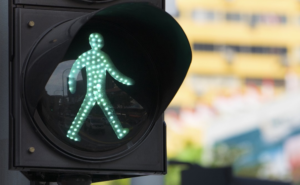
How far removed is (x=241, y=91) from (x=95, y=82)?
43.7 meters

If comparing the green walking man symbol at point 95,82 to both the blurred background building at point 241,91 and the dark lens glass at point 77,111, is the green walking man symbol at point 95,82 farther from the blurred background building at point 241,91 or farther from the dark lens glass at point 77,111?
the blurred background building at point 241,91

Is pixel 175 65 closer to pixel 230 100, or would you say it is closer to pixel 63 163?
pixel 63 163

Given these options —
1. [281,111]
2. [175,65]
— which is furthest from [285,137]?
[175,65]

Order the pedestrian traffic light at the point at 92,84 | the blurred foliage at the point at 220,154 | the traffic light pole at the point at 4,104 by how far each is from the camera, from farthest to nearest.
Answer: the blurred foliage at the point at 220,154, the traffic light pole at the point at 4,104, the pedestrian traffic light at the point at 92,84

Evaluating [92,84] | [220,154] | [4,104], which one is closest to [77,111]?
[92,84]

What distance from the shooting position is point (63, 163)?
198 centimetres

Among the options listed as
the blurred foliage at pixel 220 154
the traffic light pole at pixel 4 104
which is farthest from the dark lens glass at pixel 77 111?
the blurred foliage at pixel 220 154

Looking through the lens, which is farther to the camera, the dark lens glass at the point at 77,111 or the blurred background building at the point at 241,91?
the blurred background building at the point at 241,91

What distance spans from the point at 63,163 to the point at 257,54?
46.4m

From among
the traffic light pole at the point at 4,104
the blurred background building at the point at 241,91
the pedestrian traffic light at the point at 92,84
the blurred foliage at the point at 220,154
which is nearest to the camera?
the pedestrian traffic light at the point at 92,84

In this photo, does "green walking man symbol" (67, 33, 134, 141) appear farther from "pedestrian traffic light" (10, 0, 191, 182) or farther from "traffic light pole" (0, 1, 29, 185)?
"traffic light pole" (0, 1, 29, 185)

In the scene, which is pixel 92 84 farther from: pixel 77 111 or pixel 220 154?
pixel 220 154

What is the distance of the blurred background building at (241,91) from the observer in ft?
141

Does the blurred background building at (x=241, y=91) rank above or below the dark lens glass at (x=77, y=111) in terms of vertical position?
above
